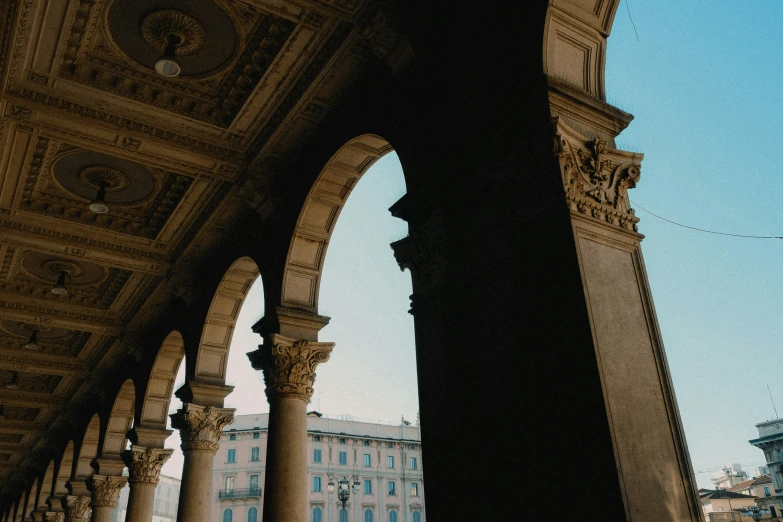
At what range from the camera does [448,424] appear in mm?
5809

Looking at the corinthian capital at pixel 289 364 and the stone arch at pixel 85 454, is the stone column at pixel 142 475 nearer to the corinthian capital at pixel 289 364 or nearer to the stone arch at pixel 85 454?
the stone arch at pixel 85 454

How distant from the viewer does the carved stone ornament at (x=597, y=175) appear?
5.05 meters

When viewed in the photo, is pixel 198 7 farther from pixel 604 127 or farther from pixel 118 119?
pixel 604 127

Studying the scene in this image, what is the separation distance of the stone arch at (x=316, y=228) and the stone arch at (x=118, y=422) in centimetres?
1056

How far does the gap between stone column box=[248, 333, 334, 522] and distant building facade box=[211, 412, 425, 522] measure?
124 feet

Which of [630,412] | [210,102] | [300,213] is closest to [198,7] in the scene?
[210,102]

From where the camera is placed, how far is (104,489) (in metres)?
18.9

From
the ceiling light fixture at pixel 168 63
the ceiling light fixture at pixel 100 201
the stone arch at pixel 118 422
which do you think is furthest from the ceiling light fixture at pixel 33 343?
the ceiling light fixture at pixel 168 63

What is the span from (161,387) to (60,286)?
3.67 meters

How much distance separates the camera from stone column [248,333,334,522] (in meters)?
8.64

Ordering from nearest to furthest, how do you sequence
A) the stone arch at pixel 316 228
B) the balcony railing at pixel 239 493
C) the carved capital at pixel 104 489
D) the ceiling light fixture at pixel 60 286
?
the stone arch at pixel 316 228 → the ceiling light fixture at pixel 60 286 → the carved capital at pixel 104 489 → the balcony railing at pixel 239 493

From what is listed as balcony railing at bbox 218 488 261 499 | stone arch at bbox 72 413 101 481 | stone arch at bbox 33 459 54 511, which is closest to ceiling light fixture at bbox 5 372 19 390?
stone arch at bbox 72 413 101 481

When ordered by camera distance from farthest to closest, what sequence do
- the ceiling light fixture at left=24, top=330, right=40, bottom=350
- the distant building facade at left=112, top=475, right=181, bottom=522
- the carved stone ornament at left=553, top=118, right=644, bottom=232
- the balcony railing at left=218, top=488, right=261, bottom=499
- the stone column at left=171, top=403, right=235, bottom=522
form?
1. the distant building facade at left=112, top=475, right=181, bottom=522
2. the balcony railing at left=218, top=488, right=261, bottom=499
3. the ceiling light fixture at left=24, top=330, right=40, bottom=350
4. the stone column at left=171, top=403, right=235, bottom=522
5. the carved stone ornament at left=553, top=118, right=644, bottom=232

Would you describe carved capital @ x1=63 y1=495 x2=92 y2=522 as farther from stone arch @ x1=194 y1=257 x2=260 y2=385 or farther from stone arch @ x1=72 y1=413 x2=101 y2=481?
stone arch @ x1=194 y1=257 x2=260 y2=385
